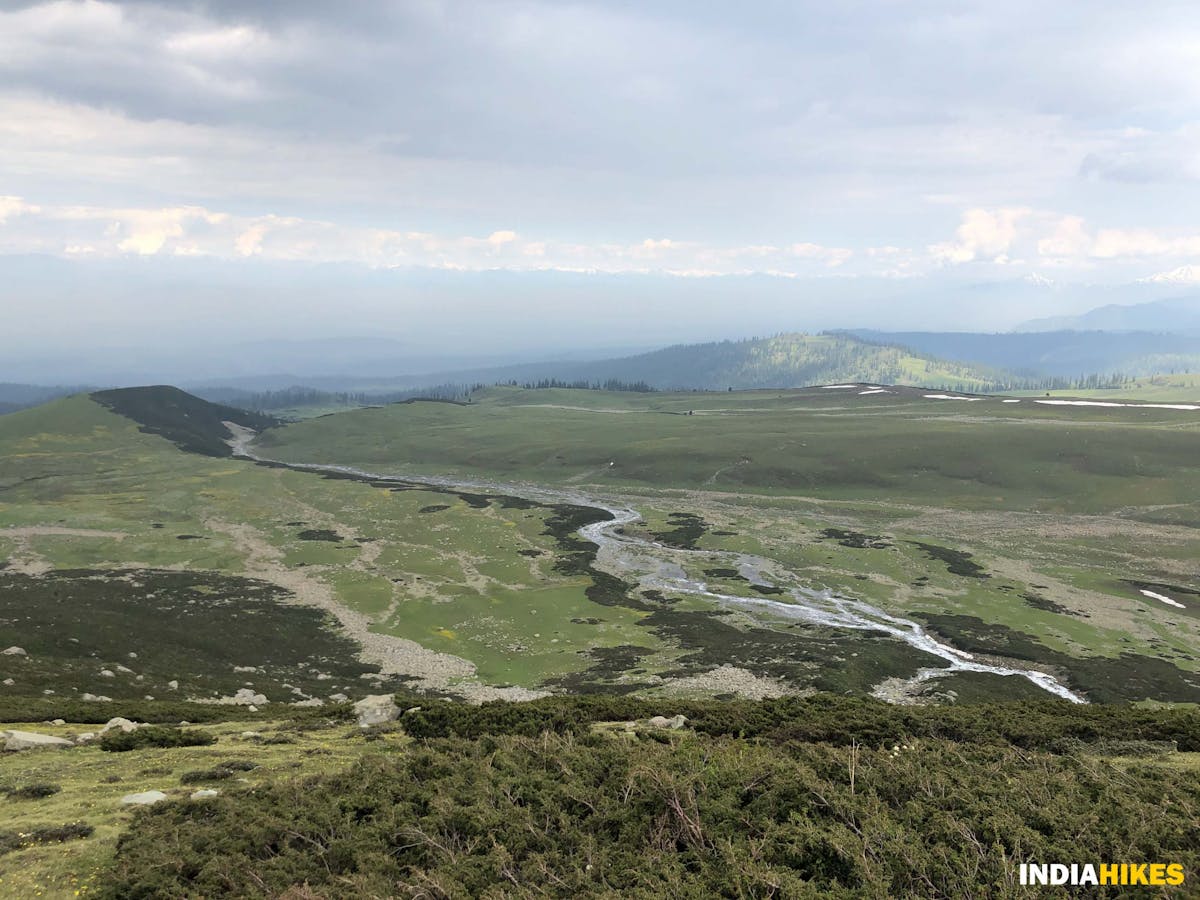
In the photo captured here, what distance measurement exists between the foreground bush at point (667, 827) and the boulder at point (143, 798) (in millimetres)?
1367

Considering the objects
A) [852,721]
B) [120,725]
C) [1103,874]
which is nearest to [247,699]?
[120,725]

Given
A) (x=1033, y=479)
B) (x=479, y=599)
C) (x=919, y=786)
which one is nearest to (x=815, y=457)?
(x=1033, y=479)

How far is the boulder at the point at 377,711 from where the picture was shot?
117 ft

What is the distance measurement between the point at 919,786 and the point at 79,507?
168 m

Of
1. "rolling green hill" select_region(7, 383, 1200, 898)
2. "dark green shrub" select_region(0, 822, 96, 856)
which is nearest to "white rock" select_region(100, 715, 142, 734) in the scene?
"rolling green hill" select_region(7, 383, 1200, 898)

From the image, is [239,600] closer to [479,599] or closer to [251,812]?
[479,599]

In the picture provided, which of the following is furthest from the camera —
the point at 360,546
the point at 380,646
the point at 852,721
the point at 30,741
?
the point at 360,546

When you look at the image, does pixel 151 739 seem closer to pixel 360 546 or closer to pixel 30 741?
pixel 30 741

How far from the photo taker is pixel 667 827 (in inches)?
853

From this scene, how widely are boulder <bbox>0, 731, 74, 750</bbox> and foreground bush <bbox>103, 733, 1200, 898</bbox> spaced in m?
13.2

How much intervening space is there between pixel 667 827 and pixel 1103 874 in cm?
1236

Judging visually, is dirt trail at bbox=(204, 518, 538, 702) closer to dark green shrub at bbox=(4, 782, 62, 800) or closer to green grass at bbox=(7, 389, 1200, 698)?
green grass at bbox=(7, 389, 1200, 698)

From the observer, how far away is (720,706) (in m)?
36.3

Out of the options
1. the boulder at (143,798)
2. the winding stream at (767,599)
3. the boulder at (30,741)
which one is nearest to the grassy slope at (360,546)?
the winding stream at (767,599)
